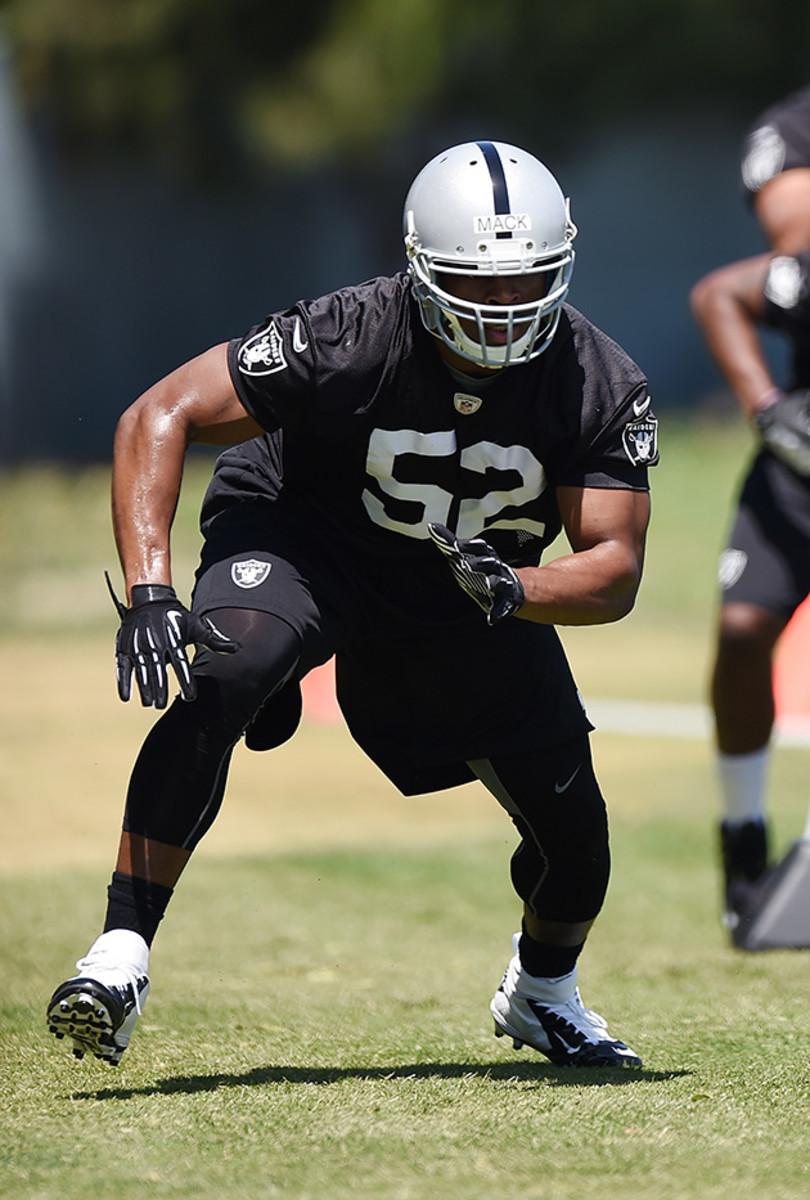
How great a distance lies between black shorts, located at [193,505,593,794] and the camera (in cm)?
414

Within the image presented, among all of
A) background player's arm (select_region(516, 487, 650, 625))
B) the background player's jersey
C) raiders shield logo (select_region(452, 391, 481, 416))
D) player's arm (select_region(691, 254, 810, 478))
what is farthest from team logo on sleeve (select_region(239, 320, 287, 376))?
player's arm (select_region(691, 254, 810, 478))

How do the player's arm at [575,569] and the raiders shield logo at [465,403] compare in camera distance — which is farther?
the raiders shield logo at [465,403]

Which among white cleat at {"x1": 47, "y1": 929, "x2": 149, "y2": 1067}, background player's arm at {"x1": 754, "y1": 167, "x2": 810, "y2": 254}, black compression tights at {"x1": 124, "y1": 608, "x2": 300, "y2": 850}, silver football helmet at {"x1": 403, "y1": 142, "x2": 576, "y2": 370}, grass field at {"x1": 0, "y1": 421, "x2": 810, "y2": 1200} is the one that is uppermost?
background player's arm at {"x1": 754, "y1": 167, "x2": 810, "y2": 254}

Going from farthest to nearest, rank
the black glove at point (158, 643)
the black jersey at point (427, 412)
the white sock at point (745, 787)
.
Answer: the white sock at point (745, 787) < the black jersey at point (427, 412) < the black glove at point (158, 643)

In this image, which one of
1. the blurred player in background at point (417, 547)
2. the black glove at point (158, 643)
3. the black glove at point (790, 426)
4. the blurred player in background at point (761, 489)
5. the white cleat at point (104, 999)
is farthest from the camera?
the blurred player in background at point (761, 489)

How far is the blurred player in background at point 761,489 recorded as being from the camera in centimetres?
613

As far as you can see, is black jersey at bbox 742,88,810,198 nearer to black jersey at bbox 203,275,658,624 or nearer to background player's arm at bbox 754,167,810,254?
background player's arm at bbox 754,167,810,254

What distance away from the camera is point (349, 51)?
840 inches

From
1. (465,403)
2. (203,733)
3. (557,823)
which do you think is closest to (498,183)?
(465,403)

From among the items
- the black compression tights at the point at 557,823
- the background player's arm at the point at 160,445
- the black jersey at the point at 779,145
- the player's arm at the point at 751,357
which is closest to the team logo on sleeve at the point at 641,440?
the black compression tights at the point at 557,823

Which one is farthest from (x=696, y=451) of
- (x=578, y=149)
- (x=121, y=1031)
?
(x=121, y=1031)

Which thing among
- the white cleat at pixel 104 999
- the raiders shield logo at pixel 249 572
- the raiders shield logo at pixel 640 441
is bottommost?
the white cleat at pixel 104 999

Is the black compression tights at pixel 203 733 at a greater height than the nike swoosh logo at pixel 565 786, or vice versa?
the black compression tights at pixel 203 733

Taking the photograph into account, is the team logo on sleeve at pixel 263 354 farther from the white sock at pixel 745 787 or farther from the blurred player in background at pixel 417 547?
the white sock at pixel 745 787
